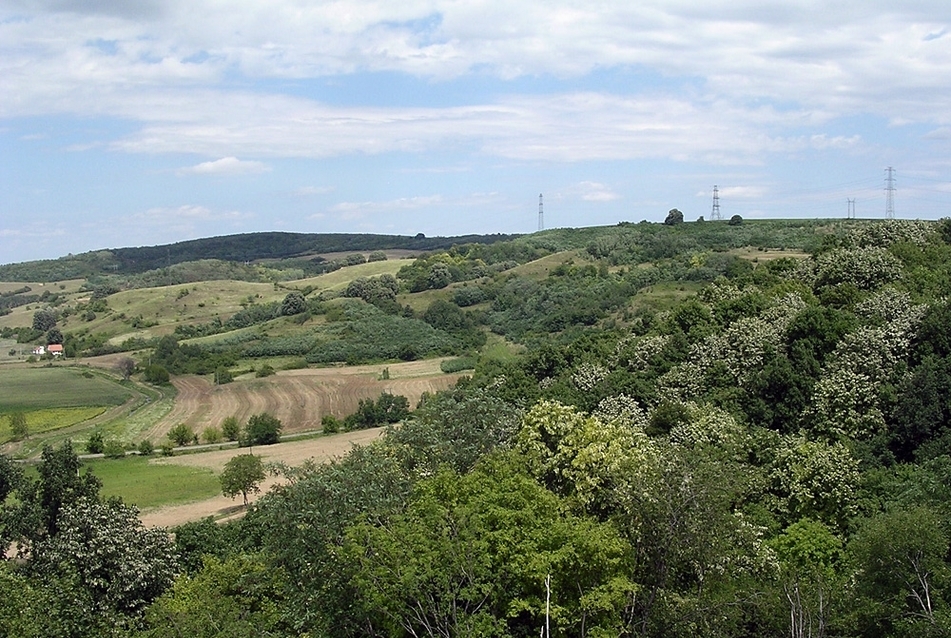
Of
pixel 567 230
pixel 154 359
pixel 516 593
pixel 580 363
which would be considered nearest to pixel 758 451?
pixel 516 593

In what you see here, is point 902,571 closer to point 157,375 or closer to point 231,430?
point 231,430

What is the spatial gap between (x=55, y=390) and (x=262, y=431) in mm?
27687

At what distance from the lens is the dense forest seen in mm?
19734

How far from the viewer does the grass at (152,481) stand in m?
52.3

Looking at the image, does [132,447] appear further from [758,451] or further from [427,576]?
[427,576]

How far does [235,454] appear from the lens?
65750 mm

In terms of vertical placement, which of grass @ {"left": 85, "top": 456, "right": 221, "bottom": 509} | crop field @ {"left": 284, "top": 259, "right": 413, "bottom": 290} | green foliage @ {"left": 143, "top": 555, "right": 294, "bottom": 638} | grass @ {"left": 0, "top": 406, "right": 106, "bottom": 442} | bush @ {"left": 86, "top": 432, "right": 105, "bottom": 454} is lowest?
grass @ {"left": 85, "top": 456, "right": 221, "bottom": 509}

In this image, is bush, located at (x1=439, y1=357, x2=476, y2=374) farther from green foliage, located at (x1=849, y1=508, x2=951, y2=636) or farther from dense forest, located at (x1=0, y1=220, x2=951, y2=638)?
green foliage, located at (x1=849, y1=508, x2=951, y2=636)

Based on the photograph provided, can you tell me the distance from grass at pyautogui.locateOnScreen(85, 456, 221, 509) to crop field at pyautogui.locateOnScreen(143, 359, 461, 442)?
26.7ft

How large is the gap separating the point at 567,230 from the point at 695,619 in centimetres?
15822

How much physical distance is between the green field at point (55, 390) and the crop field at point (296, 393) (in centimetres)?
652

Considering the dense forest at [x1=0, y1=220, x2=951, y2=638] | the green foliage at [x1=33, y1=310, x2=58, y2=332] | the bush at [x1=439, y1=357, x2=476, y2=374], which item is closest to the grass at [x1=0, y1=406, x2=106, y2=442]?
the bush at [x1=439, y1=357, x2=476, y2=374]

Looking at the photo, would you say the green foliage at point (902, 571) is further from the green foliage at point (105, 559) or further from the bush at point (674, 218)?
the bush at point (674, 218)

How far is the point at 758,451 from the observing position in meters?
32.2
